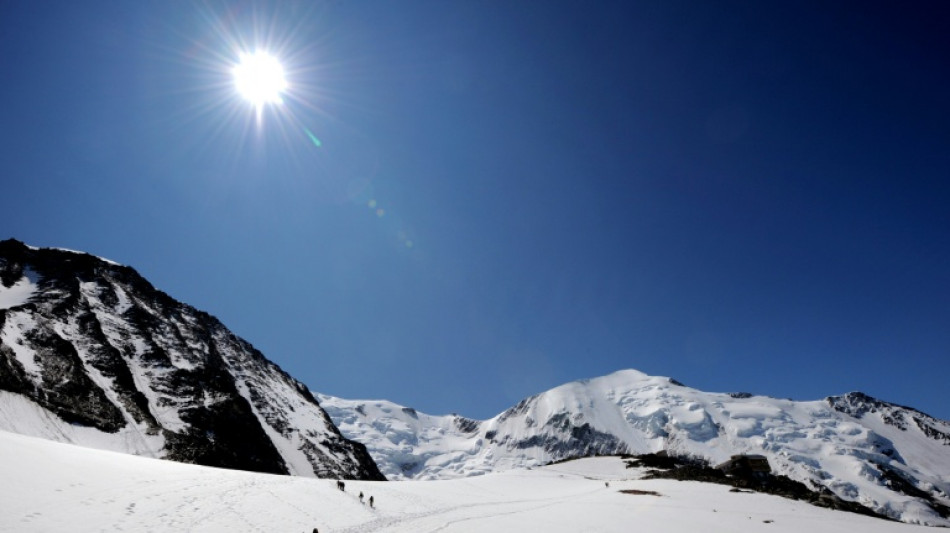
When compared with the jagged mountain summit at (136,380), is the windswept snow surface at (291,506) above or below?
below

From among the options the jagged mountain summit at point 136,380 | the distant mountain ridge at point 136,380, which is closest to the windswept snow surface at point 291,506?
the distant mountain ridge at point 136,380

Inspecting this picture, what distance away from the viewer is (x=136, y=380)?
10488 cm

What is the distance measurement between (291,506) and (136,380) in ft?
350

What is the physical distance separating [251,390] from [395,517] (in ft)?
457

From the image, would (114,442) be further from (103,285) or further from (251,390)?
(103,285)

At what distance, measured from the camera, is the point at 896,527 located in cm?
2748

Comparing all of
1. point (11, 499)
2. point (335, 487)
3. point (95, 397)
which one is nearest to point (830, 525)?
point (335, 487)

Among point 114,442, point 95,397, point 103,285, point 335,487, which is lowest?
point 335,487

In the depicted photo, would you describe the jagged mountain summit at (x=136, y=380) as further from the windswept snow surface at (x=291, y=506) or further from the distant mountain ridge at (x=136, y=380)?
the windswept snow surface at (x=291, y=506)

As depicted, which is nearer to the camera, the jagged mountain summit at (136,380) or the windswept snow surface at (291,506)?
the windswept snow surface at (291,506)

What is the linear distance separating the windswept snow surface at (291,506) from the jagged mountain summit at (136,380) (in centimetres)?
5629

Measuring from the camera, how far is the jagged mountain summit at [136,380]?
77500mm

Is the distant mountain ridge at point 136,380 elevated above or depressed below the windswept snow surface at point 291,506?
above

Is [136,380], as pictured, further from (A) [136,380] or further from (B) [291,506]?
(B) [291,506]
